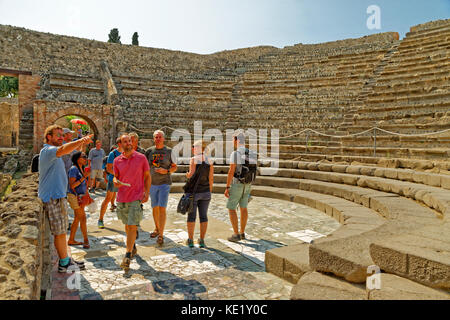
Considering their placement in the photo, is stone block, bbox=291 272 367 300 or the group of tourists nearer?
stone block, bbox=291 272 367 300

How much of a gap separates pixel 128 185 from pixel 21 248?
1458 mm

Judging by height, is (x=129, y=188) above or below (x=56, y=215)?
above

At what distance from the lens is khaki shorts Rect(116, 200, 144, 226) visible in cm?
393

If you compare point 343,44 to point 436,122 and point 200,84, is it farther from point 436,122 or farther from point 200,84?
point 436,122

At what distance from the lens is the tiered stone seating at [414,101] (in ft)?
29.8

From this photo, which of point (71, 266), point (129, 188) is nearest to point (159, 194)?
point (129, 188)

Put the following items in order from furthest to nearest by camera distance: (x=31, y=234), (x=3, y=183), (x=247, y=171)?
(x=3, y=183)
(x=247, y=171)
(x=31, y=234)

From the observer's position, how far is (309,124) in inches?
523

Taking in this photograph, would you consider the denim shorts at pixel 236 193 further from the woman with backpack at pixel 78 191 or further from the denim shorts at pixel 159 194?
the woman with backpack at pixel 78 191

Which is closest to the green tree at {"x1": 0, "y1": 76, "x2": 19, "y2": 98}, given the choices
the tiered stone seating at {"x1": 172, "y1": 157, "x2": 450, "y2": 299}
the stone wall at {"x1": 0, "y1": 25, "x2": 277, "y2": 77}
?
the stone wall at {"x1": 0, "y1": 25, "x2": 277, "y2": 77}

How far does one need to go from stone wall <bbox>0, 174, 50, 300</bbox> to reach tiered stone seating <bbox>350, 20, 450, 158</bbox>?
9.14 meters

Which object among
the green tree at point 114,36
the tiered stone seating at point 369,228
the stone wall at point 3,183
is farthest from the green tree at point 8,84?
the tiered stone seating at point 369,228

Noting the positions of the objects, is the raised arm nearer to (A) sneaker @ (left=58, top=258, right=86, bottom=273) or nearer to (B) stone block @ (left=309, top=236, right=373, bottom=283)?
(A) sneaker @ (left=58, top=258, right=86, bottom=273)

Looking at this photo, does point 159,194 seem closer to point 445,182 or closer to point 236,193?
point 236,193
